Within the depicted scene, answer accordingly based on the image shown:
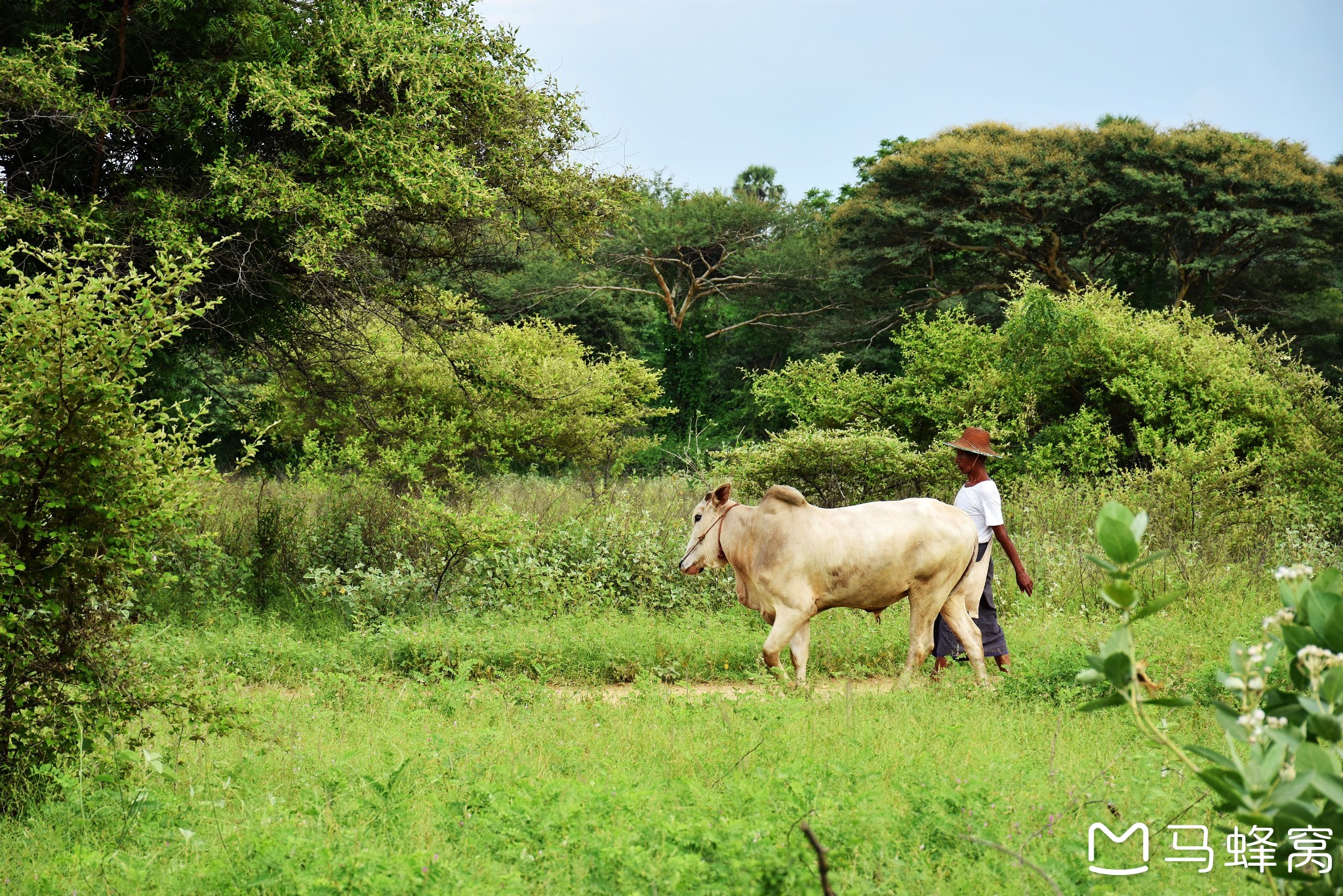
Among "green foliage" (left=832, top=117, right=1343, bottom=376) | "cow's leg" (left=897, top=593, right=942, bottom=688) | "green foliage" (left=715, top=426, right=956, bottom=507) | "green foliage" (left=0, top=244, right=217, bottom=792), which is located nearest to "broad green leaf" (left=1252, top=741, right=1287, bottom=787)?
"green foliage" (left=0, top=244, right=217, bottom=792)

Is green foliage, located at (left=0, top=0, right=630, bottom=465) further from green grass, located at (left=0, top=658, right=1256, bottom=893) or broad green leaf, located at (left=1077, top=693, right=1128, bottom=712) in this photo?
broad green leaf, located at (left=1077, top=693, right=1128, bottom=712)

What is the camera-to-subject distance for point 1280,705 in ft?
6.31

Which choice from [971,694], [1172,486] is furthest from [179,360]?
[1172,486]

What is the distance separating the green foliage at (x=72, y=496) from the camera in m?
4.34

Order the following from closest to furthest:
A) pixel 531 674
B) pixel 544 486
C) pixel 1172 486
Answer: pixel 531 674 < pixel 1172 486 < pixel 544 486

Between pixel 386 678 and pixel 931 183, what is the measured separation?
22623 mm

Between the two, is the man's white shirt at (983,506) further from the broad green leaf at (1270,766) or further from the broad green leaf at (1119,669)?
the broad green leaf at (1270,766)

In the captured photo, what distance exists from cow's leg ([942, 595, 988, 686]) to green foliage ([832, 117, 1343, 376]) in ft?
57.3

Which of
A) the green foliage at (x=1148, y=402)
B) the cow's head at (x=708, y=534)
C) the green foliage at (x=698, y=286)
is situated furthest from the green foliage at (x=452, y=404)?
the green foliage at (x=698, y=286)

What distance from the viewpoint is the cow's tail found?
293 inches

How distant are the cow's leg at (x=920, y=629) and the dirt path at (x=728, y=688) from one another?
0.23 m

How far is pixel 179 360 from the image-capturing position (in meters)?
10.9

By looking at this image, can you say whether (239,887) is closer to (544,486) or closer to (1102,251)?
(544,486)

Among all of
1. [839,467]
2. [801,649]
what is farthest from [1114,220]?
[801,649]
